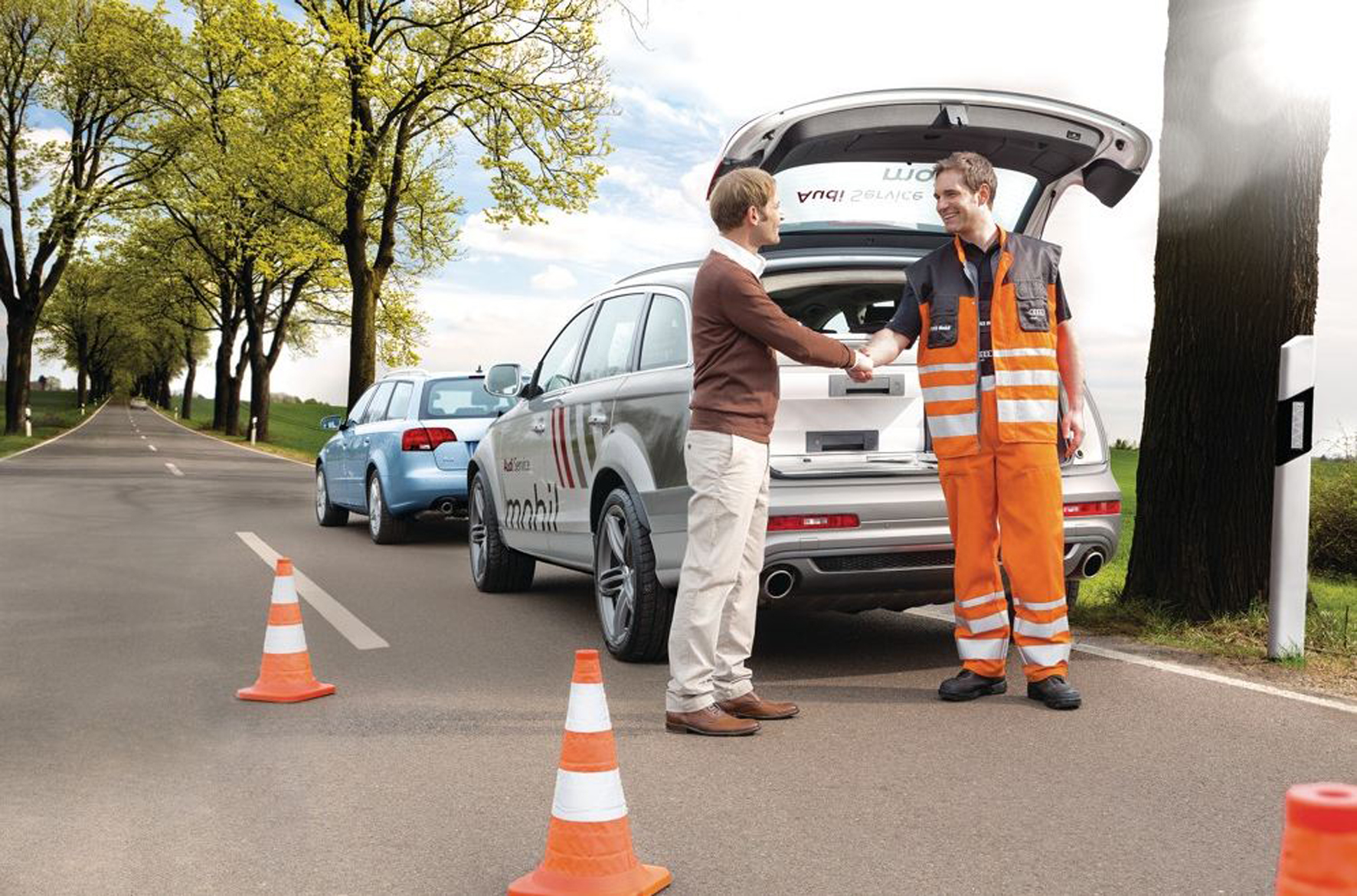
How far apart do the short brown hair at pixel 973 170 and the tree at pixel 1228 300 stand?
2.18 metres

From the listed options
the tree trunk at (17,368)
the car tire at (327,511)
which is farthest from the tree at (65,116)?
the car tire at (327,511)

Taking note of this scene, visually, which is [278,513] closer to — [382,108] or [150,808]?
[150,808]

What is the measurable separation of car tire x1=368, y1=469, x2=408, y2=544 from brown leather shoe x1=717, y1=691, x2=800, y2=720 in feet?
24.9

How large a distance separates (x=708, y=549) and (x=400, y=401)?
8.33m

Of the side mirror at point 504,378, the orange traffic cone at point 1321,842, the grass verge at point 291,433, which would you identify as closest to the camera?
the orange traffic cone at point 1321,842

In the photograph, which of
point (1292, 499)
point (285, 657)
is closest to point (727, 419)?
point (285, 657)

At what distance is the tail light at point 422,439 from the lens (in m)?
12.0

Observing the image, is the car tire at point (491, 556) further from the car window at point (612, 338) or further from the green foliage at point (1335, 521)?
the green foliage at point (1335, 521)

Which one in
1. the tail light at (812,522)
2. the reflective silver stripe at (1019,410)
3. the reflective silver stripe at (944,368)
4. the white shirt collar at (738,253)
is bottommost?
the tail light at (812,522)

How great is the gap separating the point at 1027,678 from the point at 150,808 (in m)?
3.36

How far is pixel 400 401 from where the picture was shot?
12750 mm

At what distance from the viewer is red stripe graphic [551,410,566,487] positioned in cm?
733

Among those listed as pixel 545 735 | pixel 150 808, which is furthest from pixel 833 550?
pixel 150 808

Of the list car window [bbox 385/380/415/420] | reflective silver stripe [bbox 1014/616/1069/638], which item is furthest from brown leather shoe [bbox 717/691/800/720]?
car window [bbox 385/380/415/420]
